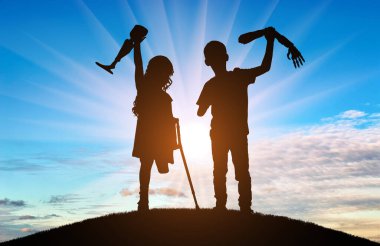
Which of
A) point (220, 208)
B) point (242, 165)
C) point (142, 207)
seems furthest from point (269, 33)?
point (142, 207)

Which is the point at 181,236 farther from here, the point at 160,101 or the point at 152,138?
the point at 160,101

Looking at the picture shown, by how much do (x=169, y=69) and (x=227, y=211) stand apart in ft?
13.3

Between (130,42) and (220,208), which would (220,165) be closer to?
(220,208)

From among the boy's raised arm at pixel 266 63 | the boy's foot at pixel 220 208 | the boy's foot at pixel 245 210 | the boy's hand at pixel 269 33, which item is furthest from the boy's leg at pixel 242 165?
the boy's hand at pixel 269 33

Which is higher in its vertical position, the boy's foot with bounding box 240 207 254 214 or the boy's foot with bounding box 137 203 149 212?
the boy's foot with bounding box 137 203 149 212

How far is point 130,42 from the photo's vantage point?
11.9 metres

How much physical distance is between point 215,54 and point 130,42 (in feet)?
7.38

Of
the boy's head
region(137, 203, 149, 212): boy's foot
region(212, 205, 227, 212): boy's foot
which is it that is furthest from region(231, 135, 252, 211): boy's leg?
region(137, 203, 149, 212): boy's foot

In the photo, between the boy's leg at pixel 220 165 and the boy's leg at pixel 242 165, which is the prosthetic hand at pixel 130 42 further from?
the boy's leg at pixel 242 165

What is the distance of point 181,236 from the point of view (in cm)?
1066

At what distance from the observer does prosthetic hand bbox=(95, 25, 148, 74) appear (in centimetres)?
1186

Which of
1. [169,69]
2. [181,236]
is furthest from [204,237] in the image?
[169,69]

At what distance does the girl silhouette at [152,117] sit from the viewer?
11602 millimetres

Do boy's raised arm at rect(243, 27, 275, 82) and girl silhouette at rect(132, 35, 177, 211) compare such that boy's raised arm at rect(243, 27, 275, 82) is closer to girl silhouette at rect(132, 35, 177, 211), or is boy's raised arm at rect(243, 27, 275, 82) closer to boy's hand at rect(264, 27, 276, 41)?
boy's hand at rect(264, 27, 276, 41)
